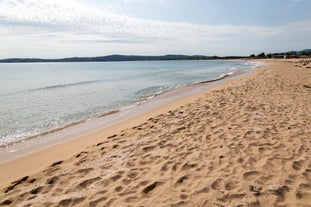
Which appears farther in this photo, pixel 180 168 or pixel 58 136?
pixel 58 136

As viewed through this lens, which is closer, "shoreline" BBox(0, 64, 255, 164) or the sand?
the sand

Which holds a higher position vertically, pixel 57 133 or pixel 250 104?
pixel 250 104

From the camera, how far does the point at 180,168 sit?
4.88 meters

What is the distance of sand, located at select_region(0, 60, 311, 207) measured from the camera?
3.93 meters

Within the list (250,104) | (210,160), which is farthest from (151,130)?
(250,104)

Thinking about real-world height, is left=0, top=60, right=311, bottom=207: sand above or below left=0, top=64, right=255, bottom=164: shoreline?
above

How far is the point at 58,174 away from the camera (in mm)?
4984

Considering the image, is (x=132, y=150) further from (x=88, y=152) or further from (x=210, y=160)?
(x=210, y=160)

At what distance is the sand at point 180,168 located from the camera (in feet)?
12.9

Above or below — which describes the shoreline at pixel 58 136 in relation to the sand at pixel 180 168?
below

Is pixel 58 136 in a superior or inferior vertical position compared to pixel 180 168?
inferior

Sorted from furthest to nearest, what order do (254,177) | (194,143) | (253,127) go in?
1. (253,127)
2. (194,143)
3. (254,177)

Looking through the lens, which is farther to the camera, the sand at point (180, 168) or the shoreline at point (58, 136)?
the shoreline at point (58, 136)

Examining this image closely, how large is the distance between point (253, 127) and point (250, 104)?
3457 millimetres
